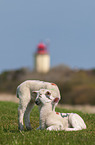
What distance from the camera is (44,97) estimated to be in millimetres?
8977

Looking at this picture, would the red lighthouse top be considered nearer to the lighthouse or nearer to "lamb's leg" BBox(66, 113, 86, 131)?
the lighthouse

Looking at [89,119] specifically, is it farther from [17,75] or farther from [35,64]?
[35,64]

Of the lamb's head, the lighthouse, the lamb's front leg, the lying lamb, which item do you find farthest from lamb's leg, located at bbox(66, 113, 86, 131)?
the lighthouse

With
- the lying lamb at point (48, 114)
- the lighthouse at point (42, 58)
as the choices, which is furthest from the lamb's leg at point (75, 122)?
the lighthouse at point (42, 58)

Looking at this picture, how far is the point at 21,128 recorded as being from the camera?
971cm

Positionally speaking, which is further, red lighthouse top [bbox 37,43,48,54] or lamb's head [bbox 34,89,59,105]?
red lighthouse top [bbox 37,43,48,54]

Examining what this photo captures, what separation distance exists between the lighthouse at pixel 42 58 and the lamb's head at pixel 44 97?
288 ft

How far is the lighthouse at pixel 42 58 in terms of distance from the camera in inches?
3935

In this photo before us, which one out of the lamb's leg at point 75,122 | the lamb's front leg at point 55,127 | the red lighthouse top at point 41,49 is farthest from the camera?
the red lighthouse top at point 41,49

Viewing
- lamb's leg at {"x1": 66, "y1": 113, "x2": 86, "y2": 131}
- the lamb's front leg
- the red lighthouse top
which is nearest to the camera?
the lamb's front leg

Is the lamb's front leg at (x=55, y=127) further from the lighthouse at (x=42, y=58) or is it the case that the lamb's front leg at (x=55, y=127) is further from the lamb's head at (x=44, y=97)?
the lighthouse at (x=42, y=58)

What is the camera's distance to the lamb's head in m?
8.95

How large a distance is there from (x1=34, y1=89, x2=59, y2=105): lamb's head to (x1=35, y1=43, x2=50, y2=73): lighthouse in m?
87.8

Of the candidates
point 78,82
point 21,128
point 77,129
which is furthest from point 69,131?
point 78,82
